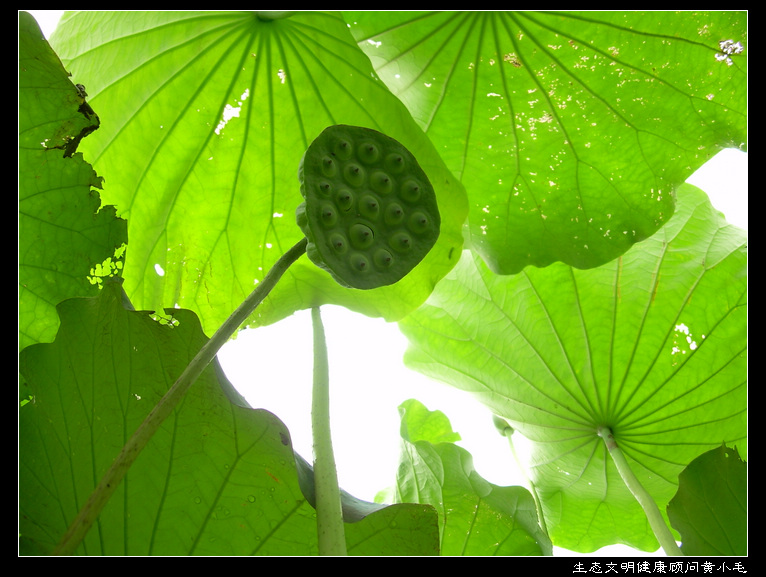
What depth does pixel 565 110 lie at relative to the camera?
1.72m

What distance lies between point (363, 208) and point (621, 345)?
4.87ft

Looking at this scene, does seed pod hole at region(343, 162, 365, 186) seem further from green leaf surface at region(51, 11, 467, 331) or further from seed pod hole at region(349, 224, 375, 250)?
green leaf surface at region(51, 11, 467, 331)

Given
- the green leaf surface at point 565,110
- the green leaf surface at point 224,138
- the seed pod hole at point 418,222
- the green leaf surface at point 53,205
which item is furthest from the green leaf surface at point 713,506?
the green leaf surface at point 53,205

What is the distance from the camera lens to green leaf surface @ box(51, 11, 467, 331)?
1619 millimetres

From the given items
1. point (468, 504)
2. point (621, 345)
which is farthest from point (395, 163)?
point (621, 345)

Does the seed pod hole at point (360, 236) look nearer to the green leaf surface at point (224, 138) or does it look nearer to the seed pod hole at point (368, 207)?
the seed pod hole at point (368, 207)

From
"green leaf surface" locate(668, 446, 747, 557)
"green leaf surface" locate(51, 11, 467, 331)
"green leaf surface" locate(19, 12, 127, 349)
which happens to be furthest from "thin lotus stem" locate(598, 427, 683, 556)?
"green leaf surface" locate(19, 12, 127, 349)

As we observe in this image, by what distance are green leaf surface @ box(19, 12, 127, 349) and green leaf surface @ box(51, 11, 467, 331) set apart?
19.6 inches

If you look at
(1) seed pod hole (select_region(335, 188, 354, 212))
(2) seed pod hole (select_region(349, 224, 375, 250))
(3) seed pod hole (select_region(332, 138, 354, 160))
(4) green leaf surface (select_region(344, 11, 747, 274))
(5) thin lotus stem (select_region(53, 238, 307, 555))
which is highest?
(4) green leaf surface (select_region(344, 11, 747, 274))

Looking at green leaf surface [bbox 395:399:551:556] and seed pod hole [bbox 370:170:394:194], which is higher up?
Answer: seed pod hole [bbox 370:170:394:194]

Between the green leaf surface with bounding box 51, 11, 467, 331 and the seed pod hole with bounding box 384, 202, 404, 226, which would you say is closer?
the seed pod hole with bounding box 384, 202, 404, 226

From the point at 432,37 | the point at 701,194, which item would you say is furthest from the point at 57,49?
the point at 701,194

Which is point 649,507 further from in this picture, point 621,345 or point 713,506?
point 621,345

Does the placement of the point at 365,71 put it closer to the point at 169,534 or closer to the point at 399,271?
the point at 399,271
